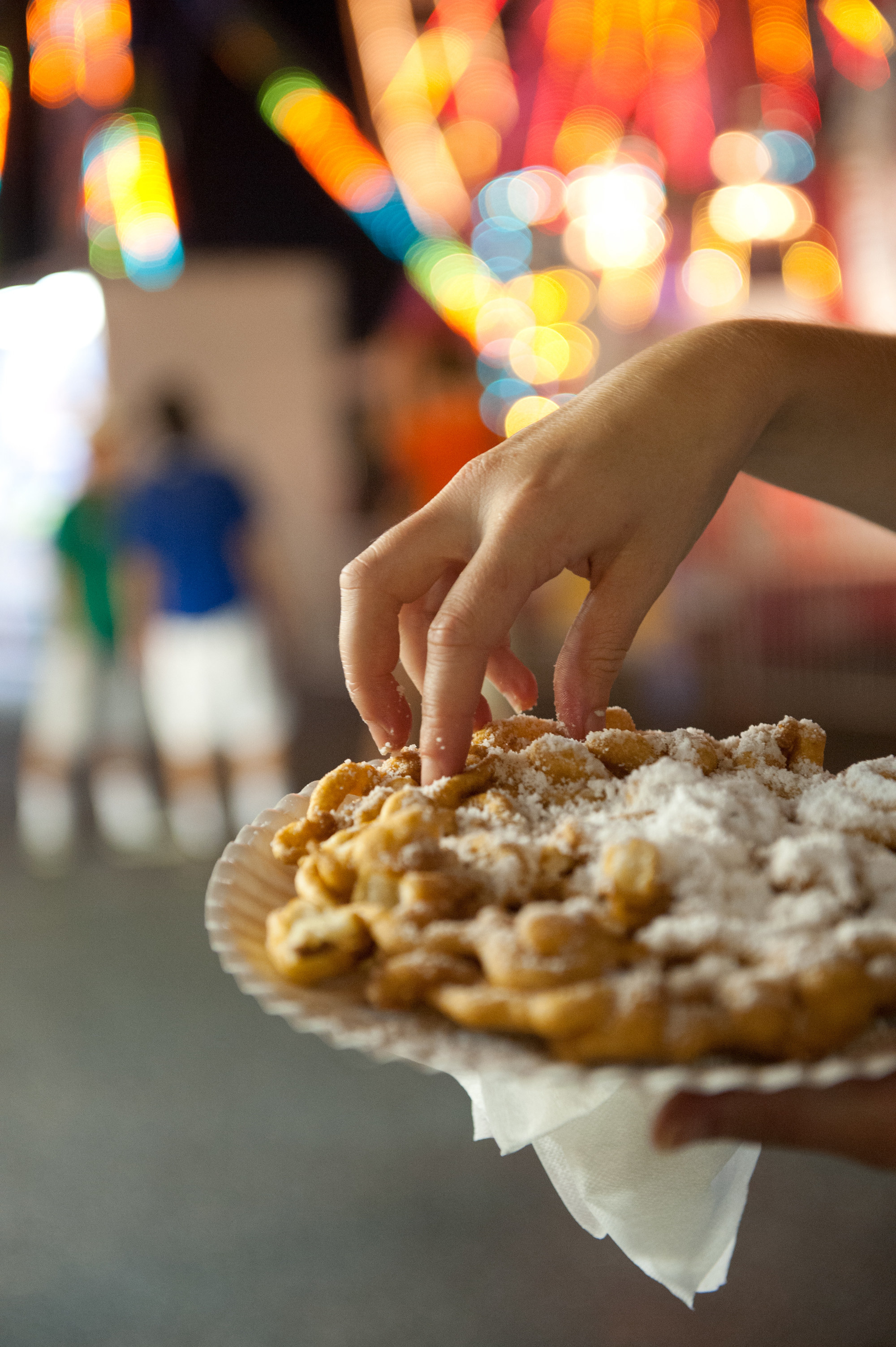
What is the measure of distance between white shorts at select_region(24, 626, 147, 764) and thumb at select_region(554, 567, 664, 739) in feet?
10.7

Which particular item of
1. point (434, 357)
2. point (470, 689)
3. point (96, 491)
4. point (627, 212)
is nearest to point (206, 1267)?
point (470, 689)

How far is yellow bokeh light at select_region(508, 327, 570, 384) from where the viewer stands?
284 inches

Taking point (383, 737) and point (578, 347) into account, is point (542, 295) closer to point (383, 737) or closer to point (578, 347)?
point (578, 347)

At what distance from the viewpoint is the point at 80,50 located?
4965mm

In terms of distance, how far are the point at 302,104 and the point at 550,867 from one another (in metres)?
6.62

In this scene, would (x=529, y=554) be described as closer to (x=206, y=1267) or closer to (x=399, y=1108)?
(x=206, y=1267)

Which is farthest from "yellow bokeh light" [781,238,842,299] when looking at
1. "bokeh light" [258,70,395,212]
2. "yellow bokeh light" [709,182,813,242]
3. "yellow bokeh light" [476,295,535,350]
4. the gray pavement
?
the gray pavement

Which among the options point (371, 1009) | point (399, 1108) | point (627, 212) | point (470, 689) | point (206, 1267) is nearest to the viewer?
point (371, 1009)

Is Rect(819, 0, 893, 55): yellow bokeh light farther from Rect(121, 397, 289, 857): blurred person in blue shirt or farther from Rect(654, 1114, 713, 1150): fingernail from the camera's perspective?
Rect(654, 1114, 713, 1150): fingernail

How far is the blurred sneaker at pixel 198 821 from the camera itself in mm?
4016

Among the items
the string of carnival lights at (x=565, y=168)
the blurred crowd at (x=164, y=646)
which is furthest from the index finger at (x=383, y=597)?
the string of carnival lights at (x=565, y=168)

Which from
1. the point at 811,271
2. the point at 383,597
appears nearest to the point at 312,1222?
the point at 383,597

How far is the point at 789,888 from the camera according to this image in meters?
0.71

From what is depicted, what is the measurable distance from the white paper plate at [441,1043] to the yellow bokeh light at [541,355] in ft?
22.5
